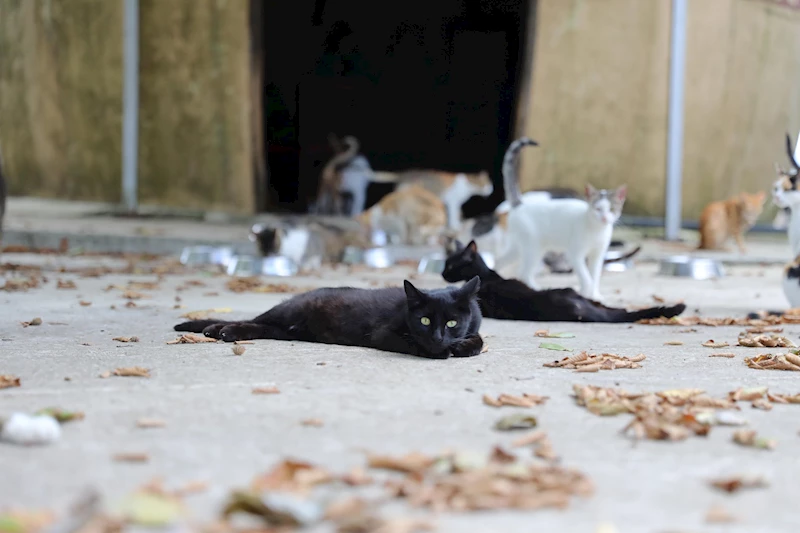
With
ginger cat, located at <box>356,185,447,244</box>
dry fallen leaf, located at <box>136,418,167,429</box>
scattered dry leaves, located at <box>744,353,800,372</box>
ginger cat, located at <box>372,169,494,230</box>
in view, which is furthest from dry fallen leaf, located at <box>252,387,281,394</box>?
ginger cat, located at <box>372,169,494,230</box>

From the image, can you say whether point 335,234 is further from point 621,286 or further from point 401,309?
point 401,309

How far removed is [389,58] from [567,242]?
8.82m

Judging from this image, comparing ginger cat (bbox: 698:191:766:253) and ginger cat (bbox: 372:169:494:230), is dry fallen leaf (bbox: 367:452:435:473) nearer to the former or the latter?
ginger cat (bbox: 698:191:766:253)

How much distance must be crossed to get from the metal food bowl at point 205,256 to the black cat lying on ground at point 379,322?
4516 millimetres

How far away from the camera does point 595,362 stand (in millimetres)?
3887

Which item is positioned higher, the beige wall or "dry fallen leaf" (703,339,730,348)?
the beige wall

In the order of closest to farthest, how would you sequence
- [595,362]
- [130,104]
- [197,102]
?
1. [595,362]
2. [130,104]
3. [197,102]

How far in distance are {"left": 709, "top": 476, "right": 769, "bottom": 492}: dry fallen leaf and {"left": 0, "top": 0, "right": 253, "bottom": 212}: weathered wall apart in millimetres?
10441

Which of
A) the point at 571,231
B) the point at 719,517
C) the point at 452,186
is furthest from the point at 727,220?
the point at 719,517

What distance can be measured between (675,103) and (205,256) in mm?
5057

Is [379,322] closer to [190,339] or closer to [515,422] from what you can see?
[190,339]

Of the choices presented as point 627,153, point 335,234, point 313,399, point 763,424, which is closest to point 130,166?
point 335,234

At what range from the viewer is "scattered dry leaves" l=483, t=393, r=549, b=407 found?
3.11 meters

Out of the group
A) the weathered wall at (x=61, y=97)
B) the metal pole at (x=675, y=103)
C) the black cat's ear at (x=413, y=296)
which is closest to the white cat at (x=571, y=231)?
the black cat's ear at (x=413, y=296)
